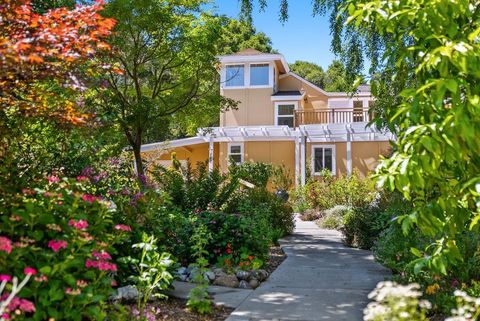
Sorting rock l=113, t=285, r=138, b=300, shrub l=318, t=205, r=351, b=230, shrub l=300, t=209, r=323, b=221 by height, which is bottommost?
shrub l=300, t=209, r=323, b=221

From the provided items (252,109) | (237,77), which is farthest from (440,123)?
(237,77)

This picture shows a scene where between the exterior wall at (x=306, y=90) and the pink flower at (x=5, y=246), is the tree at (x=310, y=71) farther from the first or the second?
the pink flower at (x=5, y=246)

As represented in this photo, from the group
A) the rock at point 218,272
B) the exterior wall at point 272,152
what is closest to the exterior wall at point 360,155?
the exterior wall at point 272,152

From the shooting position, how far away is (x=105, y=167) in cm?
663

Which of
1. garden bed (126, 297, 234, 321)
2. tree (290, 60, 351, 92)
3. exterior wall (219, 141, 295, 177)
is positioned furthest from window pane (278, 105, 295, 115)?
garden bed (126, 297, 234, 321)

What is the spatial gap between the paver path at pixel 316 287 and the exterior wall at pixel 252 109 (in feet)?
49.1

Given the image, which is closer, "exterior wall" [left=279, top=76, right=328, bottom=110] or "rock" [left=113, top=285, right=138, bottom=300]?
"rock" [left=113, top=285, right=138, bottom=300]

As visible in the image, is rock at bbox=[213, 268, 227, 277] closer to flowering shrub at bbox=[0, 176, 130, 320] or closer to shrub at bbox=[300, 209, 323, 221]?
flowering shrub at bbox=[0, 176, 130, 320]

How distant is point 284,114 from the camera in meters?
24.0

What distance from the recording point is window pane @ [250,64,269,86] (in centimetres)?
2408

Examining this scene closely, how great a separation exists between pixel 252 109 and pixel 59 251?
2130 cm

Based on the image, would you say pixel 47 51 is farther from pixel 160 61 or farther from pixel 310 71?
pixel 310 71

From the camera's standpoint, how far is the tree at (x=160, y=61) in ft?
36.7

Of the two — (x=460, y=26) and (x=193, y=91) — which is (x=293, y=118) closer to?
(x=193, y=91)
